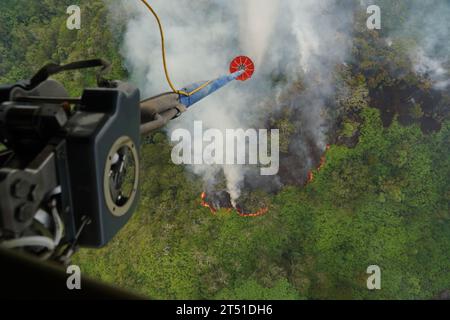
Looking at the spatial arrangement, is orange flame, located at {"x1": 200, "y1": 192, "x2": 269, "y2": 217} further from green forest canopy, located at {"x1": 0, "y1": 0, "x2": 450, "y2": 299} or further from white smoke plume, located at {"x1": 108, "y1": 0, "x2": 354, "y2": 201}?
white smoke plume, located at {"x1": 108, "y1": 0, "x2": 354, "y2": 201}

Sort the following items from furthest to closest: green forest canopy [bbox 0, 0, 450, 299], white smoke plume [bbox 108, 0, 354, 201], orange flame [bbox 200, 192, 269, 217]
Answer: white smoke plume [bbox 108, 0, 354, 201]
orange flame [bbox 200, 192, 269, 217]
green forest canopy [bbox 0, 0, 450, 299]

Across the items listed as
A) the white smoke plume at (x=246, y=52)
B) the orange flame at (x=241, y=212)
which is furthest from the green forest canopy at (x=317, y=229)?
the white smoke plume at (x=246, y=52)

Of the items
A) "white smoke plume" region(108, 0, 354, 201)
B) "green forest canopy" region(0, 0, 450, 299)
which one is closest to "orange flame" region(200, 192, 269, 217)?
"green forest canopy" region(0, 0, 450, 299)

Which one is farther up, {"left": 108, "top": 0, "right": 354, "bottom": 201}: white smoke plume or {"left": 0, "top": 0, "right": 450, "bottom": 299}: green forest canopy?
{"left": 108, "top": 0, "right": 354, "bottom": 201}: white smoke plume

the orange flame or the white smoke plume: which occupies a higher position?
the white smoke plume

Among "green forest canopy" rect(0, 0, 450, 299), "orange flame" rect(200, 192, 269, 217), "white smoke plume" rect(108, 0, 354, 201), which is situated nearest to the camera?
"green forest canopy" rect(0, 0, 450, 299)

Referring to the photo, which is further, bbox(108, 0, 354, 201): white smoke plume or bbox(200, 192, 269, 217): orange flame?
bbox(108, 0, 354, 201): white smoke plume

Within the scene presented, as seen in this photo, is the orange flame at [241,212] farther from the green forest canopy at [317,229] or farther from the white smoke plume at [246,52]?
the white smoke plume at [246,52]
